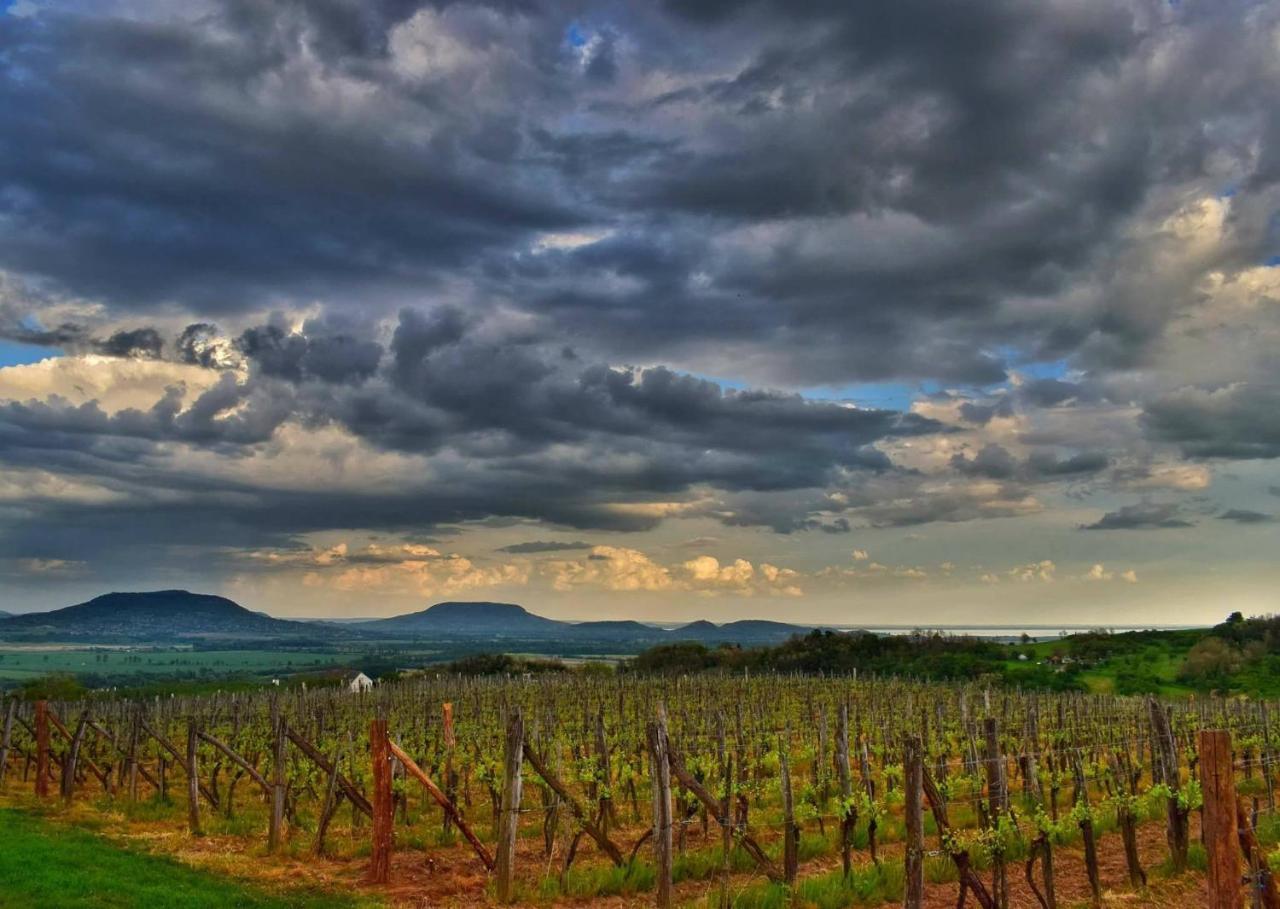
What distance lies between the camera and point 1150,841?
20.6 metres

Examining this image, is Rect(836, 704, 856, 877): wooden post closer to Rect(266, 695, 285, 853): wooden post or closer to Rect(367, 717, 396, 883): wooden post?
Rect(367, 717, 396, 883): wooden post

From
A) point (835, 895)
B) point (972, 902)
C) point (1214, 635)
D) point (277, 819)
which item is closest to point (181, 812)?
point (277, 819)

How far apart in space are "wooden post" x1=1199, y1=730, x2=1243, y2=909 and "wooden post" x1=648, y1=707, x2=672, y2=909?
7.42 meters

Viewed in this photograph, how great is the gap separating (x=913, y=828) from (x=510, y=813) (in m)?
6.97

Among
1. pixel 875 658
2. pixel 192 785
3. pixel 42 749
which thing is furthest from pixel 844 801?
pixel 875 658

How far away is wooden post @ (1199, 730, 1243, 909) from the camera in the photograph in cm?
931

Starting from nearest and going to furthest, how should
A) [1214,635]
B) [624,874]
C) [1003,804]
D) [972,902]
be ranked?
[1003,804], [972,902], [624,874], [1214,635]

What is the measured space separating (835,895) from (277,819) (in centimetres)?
1194

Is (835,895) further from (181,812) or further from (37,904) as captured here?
(181,812)

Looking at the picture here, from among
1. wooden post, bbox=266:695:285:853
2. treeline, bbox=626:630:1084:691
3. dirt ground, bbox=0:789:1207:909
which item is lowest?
treeline, bbox=626:630:1084:691

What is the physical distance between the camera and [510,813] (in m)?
15.8

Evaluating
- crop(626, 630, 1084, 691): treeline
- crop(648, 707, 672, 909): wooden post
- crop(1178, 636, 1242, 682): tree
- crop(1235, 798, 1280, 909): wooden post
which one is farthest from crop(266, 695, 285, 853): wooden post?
crop(1178, 636, 1242, 682): tree

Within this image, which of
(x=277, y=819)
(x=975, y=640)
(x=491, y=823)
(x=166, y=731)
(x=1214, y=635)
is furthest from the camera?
(x=975, y=640)

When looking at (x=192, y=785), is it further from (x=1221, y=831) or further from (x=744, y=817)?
(x=1221, y=831)
